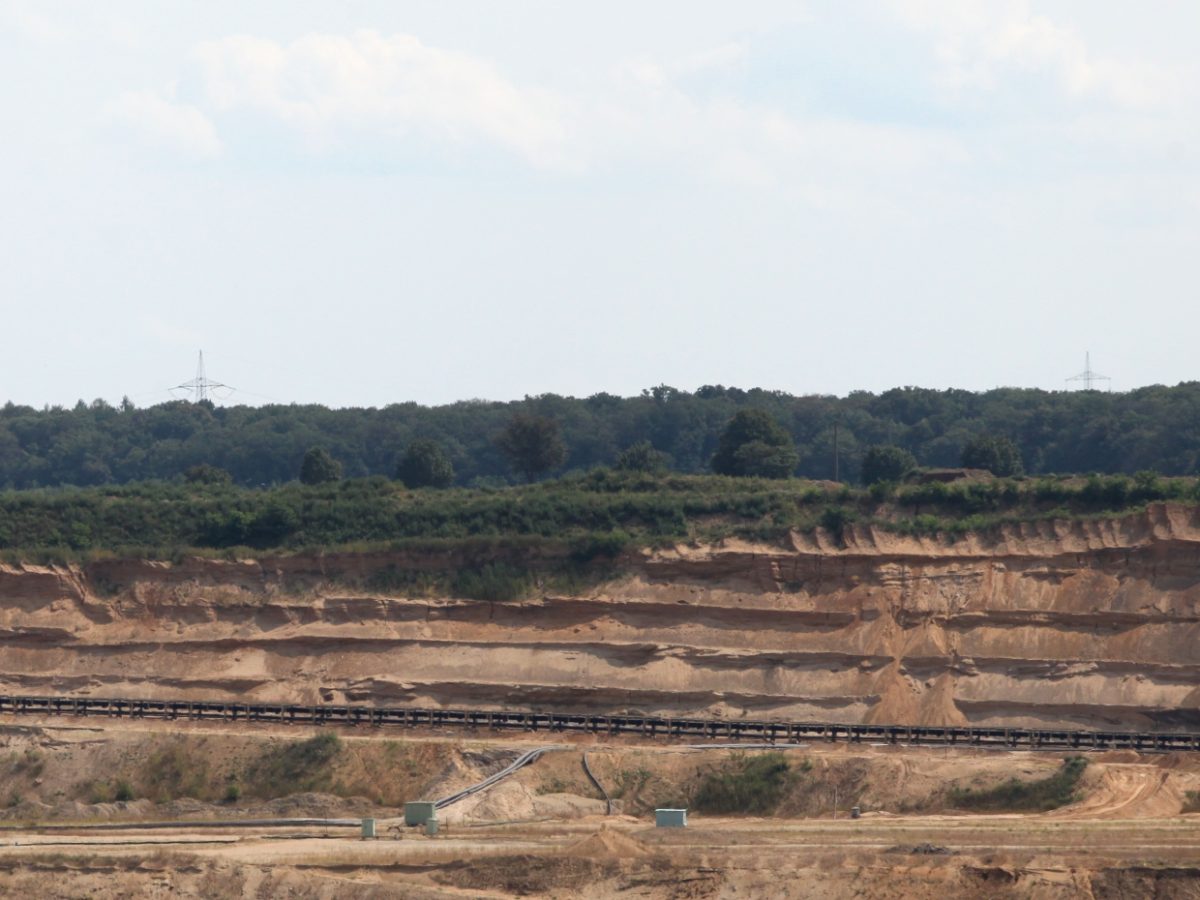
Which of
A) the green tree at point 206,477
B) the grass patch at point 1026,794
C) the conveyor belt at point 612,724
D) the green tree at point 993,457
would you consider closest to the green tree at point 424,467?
the green tree at point 206,477

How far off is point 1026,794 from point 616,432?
80610mm

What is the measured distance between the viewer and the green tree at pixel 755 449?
3723 inches

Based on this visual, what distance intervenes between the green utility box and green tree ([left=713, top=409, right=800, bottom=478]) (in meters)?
43.0

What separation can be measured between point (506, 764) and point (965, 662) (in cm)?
1412

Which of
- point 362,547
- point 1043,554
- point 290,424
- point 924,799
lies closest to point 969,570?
point 1043,554

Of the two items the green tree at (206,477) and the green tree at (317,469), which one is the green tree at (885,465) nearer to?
the green tree at (317,469)

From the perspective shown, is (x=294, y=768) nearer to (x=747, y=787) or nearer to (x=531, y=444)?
(x=747, y=787)

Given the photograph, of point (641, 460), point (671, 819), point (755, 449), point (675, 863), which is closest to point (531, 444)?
point (641, 460)

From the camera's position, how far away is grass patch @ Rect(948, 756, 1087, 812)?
175 feet

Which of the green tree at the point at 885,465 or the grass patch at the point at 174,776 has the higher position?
the green tree at the point at 885,465

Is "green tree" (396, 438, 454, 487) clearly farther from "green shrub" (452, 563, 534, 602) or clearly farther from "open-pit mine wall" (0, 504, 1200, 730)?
"green shrub" (452, 563, 534, 602)

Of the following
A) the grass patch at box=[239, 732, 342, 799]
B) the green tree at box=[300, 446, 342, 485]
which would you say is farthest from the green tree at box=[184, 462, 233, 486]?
the grass patch at box=[239, 732, 342, 799]

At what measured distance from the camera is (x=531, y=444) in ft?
351

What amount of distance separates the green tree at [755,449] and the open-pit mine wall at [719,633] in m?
23.7
